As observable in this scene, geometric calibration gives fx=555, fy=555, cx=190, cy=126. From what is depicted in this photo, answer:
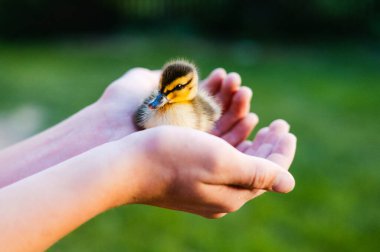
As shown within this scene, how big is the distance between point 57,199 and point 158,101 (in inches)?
24.0

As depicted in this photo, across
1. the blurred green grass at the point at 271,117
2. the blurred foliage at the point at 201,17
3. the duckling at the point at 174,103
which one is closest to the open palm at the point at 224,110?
the duckling at the point at 174,103

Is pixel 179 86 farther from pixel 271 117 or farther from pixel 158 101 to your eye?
Answer: pixel 271 117

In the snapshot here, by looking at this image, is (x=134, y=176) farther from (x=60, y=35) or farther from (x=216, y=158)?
(x=60, y=35)

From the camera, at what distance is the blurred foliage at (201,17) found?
23.5 feet

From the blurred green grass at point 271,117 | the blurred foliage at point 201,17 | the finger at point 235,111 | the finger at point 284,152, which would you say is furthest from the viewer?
the blurred foliage at point 201,17

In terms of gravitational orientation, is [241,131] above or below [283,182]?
above

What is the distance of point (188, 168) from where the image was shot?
1511 millimetres

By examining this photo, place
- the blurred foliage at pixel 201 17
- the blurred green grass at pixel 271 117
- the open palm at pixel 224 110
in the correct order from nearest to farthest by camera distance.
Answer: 1. the open palm at pixel 224 110
2. the blurred green grass at pixel 271 117
3. the blurred foliage at pixel 201 17

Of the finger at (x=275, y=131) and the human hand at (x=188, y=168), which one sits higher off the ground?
the finger at (x=275, y=131)

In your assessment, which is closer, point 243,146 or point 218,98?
point 243,146

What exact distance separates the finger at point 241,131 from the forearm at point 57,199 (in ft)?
2.56

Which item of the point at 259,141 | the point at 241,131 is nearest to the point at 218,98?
the point at 241,131

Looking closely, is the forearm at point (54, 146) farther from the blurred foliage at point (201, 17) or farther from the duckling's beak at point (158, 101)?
the blurred foliage at point (201, 17)

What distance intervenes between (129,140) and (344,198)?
2219 mm
